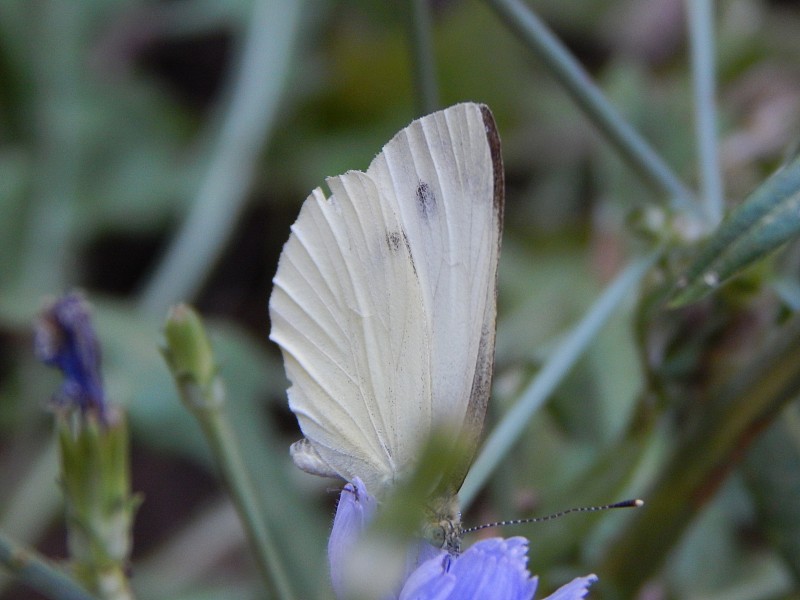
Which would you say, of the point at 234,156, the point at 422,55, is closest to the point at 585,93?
the point at 422,55

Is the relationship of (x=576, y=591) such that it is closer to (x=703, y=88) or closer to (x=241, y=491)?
(x=241, y=491)

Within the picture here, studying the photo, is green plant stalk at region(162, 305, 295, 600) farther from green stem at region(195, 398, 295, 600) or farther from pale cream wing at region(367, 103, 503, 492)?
pale cream wing at region(367, 103, 503, 492)

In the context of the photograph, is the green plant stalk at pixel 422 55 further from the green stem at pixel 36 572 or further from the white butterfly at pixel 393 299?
the green stem at pixel 36 572

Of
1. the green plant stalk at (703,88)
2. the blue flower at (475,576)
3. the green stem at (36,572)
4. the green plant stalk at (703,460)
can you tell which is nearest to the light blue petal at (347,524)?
the blue flower at (475,576)

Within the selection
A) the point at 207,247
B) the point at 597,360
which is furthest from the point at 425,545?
the point at 207,247

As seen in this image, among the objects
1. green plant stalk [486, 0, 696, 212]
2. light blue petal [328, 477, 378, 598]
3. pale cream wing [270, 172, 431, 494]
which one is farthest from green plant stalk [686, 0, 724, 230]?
light blue petal [328, 477, 378, 598]

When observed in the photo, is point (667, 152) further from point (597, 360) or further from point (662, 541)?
point (662, 541)

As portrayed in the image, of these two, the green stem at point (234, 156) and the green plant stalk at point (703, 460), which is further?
the green stem at point (234, 156)
